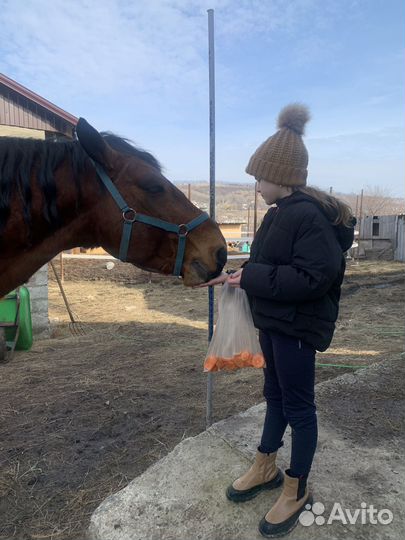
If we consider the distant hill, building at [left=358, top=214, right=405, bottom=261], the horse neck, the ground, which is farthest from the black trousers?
the distant hill

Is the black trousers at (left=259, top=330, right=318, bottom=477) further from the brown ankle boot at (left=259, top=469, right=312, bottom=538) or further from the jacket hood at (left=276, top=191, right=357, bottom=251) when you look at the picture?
the jacket hood at (left=276, top=191, right=357, bottom=251)

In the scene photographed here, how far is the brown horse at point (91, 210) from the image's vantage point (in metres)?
1.71

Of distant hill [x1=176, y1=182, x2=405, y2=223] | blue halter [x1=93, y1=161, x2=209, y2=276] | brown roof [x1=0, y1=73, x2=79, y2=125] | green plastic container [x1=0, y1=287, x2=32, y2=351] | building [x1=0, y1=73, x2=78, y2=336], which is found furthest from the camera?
distant hill [x1=176, y1=182, x2=405, y2=223]

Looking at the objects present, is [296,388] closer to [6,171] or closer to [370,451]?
[370,451]

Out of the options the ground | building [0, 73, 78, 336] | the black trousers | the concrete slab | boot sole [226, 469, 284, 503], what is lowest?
the ground

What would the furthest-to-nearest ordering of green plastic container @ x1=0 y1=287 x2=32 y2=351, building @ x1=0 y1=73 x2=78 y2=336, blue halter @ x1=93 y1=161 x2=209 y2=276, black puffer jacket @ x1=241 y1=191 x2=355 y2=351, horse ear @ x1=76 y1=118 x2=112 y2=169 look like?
A: building @ x1=0 y1=73 x2=78 y2=336 → green plastic container @ x1=0 y1=287 x2=32 y2=351 → blue halter @ x1=93 y1=161 x2=209 y2=276 → horse ear @ x1=76 y1=118 x2=112 y2=169 → black puffer jacket @ x1=241 y1=191 x2=355 y2=351

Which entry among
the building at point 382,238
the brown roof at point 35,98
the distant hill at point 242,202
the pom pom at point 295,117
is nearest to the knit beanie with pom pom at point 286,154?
the pom pom at point 295,117

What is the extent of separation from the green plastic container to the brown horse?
4.19 meters

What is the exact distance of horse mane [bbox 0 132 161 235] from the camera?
66.7 inches

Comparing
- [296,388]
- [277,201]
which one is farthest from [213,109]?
[296,388]

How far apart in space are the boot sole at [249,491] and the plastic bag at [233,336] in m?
0.63

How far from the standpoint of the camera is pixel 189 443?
2.51 metres

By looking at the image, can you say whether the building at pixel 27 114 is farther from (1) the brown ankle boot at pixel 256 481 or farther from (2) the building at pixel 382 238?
(2) the building at pixel 382 238

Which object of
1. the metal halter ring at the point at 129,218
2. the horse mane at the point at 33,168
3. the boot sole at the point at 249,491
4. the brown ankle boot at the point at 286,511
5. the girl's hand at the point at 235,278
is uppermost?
the horse mane at the point at 33,168
